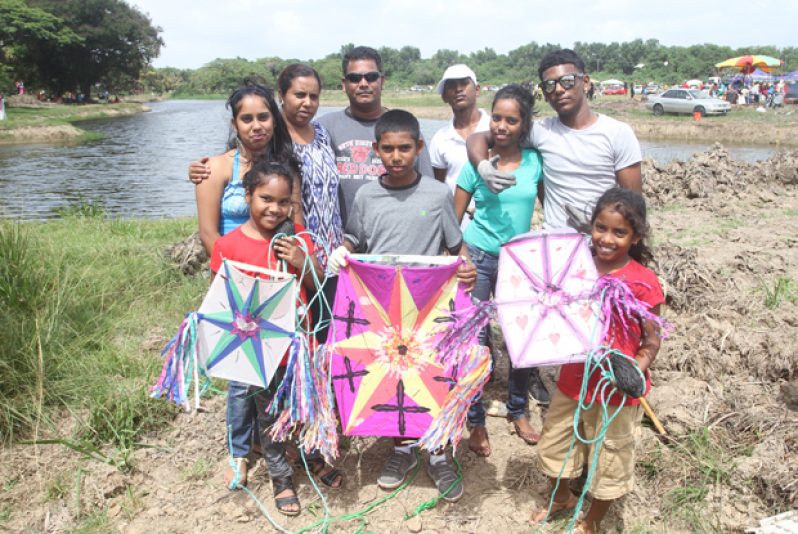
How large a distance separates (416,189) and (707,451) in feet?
6.61

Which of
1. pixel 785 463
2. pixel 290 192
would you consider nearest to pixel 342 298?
pixel 290 192

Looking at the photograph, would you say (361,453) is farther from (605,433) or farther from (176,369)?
(605,433)

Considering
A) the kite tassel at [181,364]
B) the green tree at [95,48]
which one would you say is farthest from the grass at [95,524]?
the green tree at [95,48]

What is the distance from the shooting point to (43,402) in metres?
3.51

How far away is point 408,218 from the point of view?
2.89m

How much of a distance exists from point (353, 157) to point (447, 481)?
6.00ft

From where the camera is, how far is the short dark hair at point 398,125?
2.85m

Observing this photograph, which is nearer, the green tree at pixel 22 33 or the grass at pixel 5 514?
the grass at pixel 5 514

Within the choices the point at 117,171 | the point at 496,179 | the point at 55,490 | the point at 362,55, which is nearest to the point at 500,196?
the point at 496,179

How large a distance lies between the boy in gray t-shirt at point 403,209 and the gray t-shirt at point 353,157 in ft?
Result: 1.21

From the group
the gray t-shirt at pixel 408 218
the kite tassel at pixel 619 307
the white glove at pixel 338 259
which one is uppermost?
the gray t-shirt at pixel 408 218

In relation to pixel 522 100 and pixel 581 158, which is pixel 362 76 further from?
pixel 581 158

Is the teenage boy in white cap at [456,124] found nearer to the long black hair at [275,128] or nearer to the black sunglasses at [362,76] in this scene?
the black sunglasses at [362,76]

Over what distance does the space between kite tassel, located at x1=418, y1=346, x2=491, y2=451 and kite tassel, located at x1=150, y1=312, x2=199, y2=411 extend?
3.53 ft
